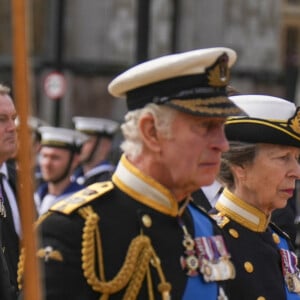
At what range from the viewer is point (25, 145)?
10.5 feet

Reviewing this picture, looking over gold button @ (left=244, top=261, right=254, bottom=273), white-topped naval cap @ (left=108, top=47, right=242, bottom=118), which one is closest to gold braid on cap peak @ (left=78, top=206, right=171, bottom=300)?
white-topped naval cap @ (left=108, top=47, right=242, bottom=118)

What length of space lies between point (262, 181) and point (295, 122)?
10.6 inches

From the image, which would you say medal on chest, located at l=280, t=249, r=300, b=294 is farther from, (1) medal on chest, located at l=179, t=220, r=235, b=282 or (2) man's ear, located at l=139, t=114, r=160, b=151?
(2) man's ear, located at l=139, t=114, r=160, b=151

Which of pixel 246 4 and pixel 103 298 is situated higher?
pixel 103 298

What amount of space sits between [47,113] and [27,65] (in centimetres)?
2385

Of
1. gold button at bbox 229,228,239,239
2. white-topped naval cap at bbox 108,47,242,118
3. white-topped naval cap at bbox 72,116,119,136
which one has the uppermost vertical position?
white-topped naval cap at bbox 108,47,242,118

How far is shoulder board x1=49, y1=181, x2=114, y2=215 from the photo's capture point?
4.02 metres

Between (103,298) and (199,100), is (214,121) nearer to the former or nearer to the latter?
(199,100)

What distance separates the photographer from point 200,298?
417 cm

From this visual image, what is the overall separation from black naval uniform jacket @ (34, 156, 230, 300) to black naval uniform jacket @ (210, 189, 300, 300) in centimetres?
61

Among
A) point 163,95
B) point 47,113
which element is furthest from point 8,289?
point 47,113

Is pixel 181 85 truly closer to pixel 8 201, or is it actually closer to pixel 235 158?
pixel 235 158

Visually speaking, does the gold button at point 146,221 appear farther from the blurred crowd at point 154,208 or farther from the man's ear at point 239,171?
the man's ear at point 239,171

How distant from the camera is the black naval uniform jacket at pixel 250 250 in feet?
15.8
